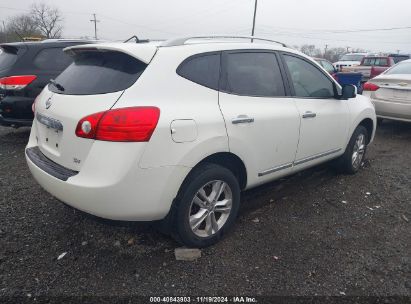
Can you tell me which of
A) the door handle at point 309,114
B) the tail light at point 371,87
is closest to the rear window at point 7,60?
the door handle at point 309,114

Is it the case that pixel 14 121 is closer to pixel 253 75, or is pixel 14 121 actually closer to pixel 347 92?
pixel 253 75

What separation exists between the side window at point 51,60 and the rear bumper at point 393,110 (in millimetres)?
6041

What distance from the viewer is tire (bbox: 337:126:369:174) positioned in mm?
4570

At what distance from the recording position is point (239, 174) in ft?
10.3

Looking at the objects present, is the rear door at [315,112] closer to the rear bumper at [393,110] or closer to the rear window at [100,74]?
the rear window at [100,74]

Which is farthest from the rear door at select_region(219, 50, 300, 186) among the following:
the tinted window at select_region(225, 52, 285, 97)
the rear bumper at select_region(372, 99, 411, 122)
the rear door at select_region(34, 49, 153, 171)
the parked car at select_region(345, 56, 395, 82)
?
the parked car at select_region(345, 56, 395, 82)

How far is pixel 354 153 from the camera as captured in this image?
4711 millimetres

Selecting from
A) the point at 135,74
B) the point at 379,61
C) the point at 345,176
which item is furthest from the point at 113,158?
the point at 379,61

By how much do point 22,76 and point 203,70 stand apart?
12.8 feet

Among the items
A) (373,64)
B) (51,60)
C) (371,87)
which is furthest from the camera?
(373,64)

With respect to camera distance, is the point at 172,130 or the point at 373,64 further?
the point at 373,64

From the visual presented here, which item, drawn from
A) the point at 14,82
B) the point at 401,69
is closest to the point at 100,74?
the point at 14,82

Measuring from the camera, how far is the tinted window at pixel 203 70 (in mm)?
2637

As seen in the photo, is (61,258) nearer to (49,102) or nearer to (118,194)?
(118,194)
